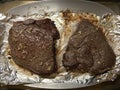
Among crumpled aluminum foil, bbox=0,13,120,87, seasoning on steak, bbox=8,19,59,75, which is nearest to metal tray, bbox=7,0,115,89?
crumpled aluminum foil, bbox=0,13,120,87

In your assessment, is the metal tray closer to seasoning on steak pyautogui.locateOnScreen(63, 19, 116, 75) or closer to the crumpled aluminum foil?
the crumpled aluminum foil

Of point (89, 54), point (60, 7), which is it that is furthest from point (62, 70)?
point (60, 7)

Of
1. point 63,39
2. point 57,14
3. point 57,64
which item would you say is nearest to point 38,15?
point 57,14

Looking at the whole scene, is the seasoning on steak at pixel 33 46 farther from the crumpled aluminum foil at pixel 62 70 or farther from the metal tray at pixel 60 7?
the metal tray at pixel 60 7

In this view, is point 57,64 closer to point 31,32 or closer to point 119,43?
point 31,32

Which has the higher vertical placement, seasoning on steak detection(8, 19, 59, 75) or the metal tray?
the metal tray
